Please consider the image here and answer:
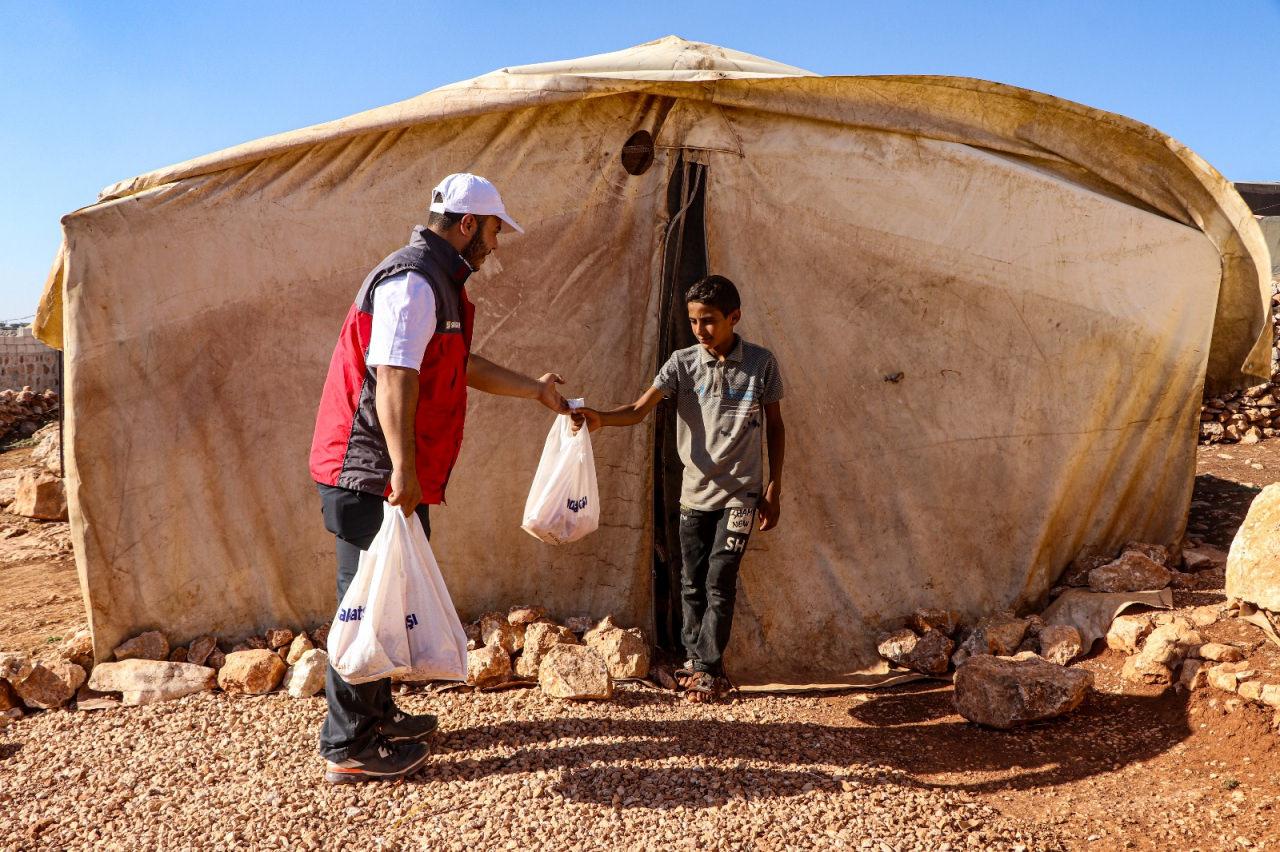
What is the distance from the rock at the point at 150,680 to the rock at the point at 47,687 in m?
0.07

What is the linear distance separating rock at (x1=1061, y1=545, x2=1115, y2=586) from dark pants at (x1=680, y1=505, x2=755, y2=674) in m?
1.65

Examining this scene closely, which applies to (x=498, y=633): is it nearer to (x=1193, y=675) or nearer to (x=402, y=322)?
(x=402, y=322)

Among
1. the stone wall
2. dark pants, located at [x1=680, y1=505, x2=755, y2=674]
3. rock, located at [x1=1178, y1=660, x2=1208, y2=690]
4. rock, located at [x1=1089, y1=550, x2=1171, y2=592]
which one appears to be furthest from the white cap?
the stone wall

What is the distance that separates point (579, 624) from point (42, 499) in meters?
4.99

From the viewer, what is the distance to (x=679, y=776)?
2865 millimetres

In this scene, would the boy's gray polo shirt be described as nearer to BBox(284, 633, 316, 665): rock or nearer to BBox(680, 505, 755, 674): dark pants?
BBox(680, 505, 755, 674): dark pants

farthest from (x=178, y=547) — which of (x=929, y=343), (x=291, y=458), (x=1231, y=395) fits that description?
(x=1231, y=395)

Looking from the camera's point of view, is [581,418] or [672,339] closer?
[581,418]

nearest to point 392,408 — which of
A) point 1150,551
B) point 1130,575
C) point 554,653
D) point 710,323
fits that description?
point 710,323

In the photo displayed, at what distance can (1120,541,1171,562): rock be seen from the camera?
4113 millimetres

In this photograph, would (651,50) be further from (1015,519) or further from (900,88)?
(1015,519)

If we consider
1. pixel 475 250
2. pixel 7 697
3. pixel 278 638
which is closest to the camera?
pixel 475 250

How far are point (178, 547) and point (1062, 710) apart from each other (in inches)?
134

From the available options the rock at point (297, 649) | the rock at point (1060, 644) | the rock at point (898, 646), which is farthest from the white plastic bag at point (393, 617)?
the rock at point (1060, 644)
